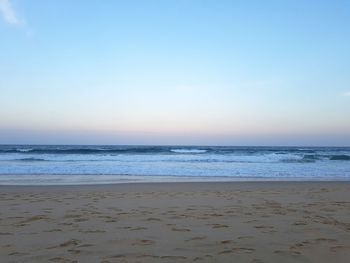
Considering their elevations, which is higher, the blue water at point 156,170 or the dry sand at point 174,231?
the dry sand at point 174,231

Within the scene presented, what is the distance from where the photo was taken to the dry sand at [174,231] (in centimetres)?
384

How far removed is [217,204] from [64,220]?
10.9 ft

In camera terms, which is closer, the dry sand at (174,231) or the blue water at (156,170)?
the dry sand at (174,231)

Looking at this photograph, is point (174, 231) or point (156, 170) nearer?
point (174, 231)

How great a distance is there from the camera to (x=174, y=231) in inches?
194

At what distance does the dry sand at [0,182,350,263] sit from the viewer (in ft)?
12.6

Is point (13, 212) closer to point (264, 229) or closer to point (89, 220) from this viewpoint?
point (89, 220)

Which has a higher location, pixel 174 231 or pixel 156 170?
pixel 174 231

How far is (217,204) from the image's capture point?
24.9 ft

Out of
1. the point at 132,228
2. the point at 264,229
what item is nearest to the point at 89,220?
the point at 132,228

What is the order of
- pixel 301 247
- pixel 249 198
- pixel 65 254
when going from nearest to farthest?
pixel 65 254
pixel 301 247
pixel 249 198

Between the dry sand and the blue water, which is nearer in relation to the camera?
the dry sand

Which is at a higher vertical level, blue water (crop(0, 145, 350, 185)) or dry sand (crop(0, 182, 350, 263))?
dry sand (crop(0, 182, 350, 263))

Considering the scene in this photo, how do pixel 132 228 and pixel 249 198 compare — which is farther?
pixel 249 198
